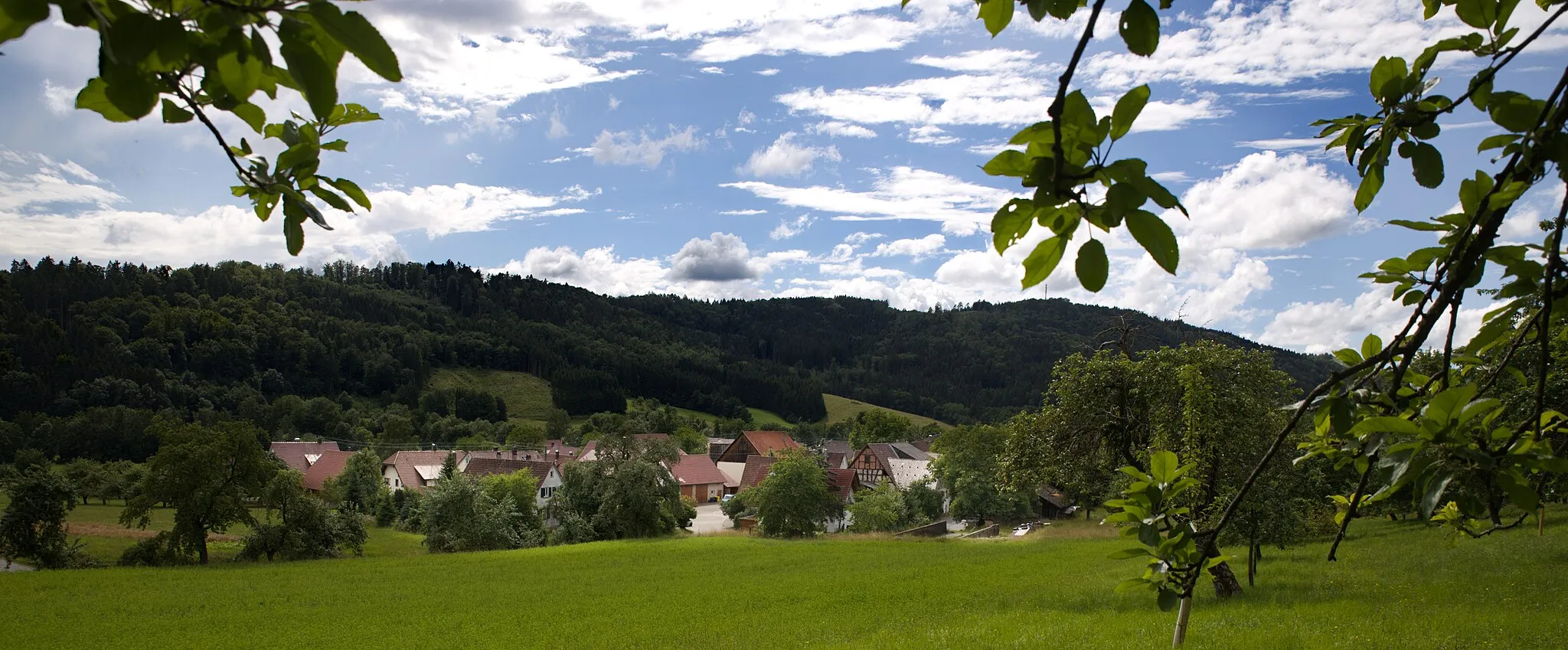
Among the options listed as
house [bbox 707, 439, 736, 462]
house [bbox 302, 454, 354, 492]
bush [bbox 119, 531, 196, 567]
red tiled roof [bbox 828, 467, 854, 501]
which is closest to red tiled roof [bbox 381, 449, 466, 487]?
house [bbox 302, 454, 354, 492]

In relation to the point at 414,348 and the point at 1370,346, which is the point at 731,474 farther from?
the point at 1370,346

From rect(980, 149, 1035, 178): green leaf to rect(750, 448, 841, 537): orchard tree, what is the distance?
39.1 m

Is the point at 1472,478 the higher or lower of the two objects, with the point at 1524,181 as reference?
lower

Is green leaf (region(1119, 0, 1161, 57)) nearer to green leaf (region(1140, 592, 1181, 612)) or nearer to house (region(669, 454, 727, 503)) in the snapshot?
green leaf (region(1140, 592, 1181, 612))

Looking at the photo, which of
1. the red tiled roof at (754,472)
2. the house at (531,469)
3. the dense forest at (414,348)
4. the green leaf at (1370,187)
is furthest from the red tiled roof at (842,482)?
the green leaf at (1370,187)

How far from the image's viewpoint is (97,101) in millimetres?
949

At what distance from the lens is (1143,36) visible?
41.4 inches

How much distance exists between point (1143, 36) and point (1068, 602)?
1646cm

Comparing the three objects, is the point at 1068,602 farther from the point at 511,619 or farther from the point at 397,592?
the point at 397,592

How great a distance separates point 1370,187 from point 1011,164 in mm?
1086

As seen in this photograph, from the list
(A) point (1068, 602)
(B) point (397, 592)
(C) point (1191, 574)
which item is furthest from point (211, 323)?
(C) point (1191, 574)

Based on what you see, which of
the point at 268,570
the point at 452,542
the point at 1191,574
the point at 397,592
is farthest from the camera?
the point at 452,542

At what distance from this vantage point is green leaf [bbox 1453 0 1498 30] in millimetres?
1439

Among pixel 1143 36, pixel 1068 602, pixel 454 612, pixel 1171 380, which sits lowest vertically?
pixel 454 612
